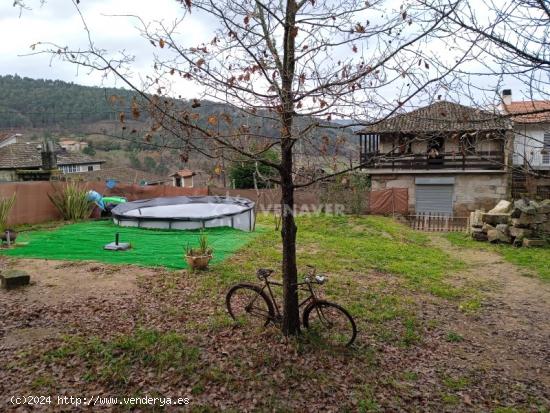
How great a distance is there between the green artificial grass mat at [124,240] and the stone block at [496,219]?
7.21 metres

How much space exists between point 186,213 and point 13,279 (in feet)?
25.8

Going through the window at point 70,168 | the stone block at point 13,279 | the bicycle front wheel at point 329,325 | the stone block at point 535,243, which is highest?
the window at point 70,168

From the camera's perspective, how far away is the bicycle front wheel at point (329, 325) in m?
4.15

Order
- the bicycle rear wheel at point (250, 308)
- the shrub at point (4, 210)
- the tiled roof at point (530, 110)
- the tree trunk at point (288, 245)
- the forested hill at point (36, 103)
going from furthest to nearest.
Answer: the forested hill at point (36, 103) < the shrub at point (4, 210) < the bicycle rear wheel at point (250, 308) < the tree trunk at point (288, 245) < the tiled roof at point (530, 110)

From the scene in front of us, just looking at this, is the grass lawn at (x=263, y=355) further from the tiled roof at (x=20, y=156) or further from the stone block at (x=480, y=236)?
the tiled roof at (x=20, y=156)

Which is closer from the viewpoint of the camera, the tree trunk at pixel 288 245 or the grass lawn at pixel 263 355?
the grass lawn at pixel 263 355

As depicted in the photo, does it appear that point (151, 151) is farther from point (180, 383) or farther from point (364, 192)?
point (364, 192)

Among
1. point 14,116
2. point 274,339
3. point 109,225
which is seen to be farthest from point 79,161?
point 274,339

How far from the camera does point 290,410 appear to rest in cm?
316

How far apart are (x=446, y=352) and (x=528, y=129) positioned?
2432 millimetres

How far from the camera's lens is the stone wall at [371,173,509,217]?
20.0 metres

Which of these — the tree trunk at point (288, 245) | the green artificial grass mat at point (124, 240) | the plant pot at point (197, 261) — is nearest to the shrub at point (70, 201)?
the green artificial grass mat at point (124, 240)

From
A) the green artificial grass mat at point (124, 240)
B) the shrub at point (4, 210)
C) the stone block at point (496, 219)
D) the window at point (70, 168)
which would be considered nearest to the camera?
the green artificial grass mat at point (124, 240)

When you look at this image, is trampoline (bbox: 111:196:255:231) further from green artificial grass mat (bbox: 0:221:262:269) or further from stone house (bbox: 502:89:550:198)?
stone house (bbox: 502:89:550:198)
